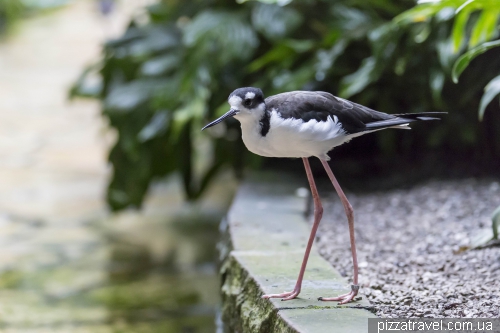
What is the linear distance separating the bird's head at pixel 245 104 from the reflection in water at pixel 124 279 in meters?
1.66

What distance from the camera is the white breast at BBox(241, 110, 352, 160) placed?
1992mm

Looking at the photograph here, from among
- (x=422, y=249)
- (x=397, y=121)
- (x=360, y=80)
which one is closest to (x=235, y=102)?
(x=397, y=121)

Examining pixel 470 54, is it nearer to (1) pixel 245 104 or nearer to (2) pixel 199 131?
(1) pixel 245 104

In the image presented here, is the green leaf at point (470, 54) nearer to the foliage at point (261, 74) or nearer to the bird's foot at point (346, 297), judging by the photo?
the foliage at point (261, 74)

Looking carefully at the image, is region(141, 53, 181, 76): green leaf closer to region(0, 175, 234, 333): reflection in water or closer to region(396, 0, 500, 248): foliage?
region(0, 175, 234, 333): reflection in water

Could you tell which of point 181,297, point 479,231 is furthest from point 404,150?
point 181,297

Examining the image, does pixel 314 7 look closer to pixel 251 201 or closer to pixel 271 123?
pixel 251 201

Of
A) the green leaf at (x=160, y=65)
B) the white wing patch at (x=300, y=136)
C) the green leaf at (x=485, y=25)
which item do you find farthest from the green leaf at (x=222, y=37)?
the white wing patch at (x=300, y=136)

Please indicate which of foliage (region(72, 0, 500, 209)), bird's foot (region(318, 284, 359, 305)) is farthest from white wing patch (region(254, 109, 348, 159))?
foliage (region(72, 0, 500, 209))

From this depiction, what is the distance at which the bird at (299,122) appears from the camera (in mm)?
1977

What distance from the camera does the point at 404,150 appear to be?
4.29 m

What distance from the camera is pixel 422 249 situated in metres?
2.83

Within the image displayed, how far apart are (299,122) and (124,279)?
92.7 inches

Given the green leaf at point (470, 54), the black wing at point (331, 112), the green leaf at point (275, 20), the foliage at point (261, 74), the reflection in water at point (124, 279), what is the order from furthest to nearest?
the green leaf at point (275, 20)
the foliage at point (261, 74)
the reflection in water at point (124, 279)
the green leaf at point (470, 54)
the black wing at point (331, 112)
